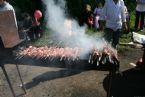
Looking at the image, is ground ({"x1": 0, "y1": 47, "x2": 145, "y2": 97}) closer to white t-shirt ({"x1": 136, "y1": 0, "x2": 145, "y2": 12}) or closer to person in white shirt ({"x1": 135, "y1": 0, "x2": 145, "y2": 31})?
person in white shirt ({"x1": 135, "y1": 0, "x2": 145, "y2": 31})

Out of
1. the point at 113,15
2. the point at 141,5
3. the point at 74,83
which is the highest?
the point at 113,15

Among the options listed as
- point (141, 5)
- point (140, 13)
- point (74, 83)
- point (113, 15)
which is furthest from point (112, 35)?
point (140, 13)

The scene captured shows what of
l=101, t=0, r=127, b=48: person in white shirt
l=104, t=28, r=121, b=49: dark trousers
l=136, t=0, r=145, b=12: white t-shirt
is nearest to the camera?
l=101, t=0, r=127, b=48: person in white shirt

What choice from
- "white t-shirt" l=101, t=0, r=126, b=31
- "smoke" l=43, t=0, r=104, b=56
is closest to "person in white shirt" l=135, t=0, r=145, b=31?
"smoke" l=43, t=0, r=104, b=56

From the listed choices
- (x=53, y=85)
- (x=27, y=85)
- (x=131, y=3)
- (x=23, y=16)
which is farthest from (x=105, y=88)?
(x=131, y=3)

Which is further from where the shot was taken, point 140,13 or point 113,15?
point 140,13

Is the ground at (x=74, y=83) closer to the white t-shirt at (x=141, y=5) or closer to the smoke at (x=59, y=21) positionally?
the smoke at (x=59, y=21)

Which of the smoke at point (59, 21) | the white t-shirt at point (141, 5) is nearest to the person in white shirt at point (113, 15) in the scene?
the smoke at point (59, 21)

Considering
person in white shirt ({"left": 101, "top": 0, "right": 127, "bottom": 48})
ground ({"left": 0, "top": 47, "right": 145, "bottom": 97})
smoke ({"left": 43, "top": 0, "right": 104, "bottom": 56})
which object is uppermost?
person in white shirt ({"left": 101, "top": 0, "right": 127, "bottom": 48})

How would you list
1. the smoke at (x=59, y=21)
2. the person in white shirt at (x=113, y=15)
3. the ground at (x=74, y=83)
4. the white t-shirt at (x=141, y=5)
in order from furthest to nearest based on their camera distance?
1. the white t-shirt at (x=141, y=5)
2. the smoke at (x=59, y=21)
3. the person in white shirt at (x=113, y=15)
4. the ground at (x=74, y=83)

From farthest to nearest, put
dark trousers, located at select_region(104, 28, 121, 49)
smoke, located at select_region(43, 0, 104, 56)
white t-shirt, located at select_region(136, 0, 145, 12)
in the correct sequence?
white t-shirt, located at select_region(136, 0, 145, 12) < smoke, located at select_region(43, 0, 104, 56) < dark trousers, located at select_region(104, 28, 121, 49)

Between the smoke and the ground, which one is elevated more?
the smoke

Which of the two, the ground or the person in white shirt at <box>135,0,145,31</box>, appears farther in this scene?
the person in white shirt at <box>135,0,145,31</box>

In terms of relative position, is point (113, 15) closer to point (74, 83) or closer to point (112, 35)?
point (112, 35)
